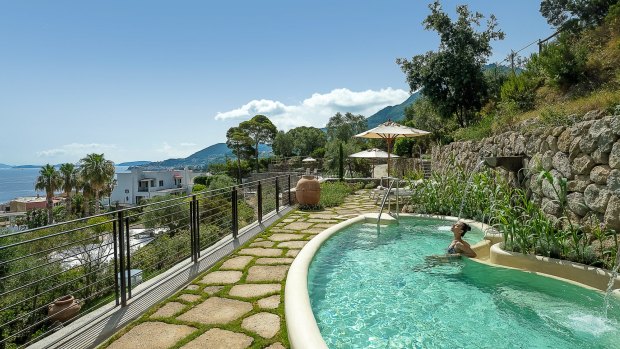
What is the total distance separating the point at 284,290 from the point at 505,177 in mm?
5549

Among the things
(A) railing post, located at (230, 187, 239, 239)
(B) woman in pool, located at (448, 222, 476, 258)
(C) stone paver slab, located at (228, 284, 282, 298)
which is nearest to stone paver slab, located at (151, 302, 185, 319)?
(C) stone paver slab, located at (228, 284, 282, 298)

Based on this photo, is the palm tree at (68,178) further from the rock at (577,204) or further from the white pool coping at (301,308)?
the rock at (577,204)

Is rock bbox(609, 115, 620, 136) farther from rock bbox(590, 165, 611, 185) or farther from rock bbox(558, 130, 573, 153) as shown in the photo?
rock bbox(558, 130, 573, 153)

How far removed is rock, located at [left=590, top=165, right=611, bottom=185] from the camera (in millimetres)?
4194

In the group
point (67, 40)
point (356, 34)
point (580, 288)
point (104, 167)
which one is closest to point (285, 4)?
point (356, 34)

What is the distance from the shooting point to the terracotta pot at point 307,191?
28.6ft

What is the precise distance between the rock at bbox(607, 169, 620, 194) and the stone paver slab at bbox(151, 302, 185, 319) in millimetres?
4941

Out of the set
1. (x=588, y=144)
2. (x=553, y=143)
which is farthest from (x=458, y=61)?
(x=588, y=144)

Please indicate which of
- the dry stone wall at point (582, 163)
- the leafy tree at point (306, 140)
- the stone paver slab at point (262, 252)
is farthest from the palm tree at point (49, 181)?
the dry stone wall at point (582, 163)

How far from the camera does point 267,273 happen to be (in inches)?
157

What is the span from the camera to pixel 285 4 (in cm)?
1198

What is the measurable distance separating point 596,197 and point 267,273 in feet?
13.8

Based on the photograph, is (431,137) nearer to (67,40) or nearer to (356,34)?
(356,34)

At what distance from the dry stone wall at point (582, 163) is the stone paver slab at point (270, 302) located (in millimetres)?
3992
